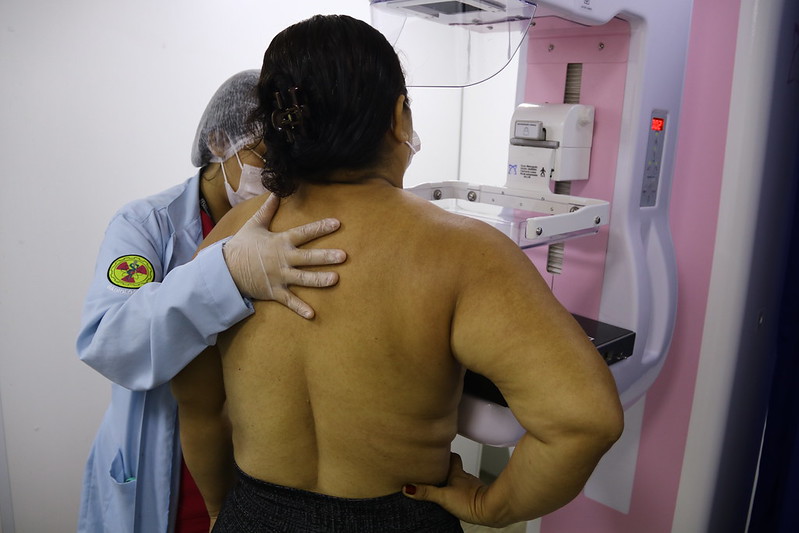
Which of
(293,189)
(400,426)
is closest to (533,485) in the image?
(400,426)

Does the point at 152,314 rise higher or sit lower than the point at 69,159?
lower

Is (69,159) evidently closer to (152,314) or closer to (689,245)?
(152,314)

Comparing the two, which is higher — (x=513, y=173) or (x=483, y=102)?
(x=483, y=102)

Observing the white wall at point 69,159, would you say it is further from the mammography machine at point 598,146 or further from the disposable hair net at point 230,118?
the mammography machine at point 598,146

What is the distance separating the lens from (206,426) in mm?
1270

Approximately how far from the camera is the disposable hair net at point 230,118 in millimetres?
1393

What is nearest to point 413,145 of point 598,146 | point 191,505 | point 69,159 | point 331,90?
point 331,90

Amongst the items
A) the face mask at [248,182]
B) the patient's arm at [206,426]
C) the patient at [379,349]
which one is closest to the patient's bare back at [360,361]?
the patient at [379,349]

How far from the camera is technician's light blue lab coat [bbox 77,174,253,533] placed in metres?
1.07

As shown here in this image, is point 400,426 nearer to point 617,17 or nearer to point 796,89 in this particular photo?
point 617,17

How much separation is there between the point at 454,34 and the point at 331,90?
681mm

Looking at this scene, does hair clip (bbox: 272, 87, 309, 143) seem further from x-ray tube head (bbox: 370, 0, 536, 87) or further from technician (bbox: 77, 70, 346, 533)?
x-ray tube head (bbox: 370, 0, 536, 87)

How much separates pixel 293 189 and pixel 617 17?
2.79ft

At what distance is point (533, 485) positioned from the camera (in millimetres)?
1003
